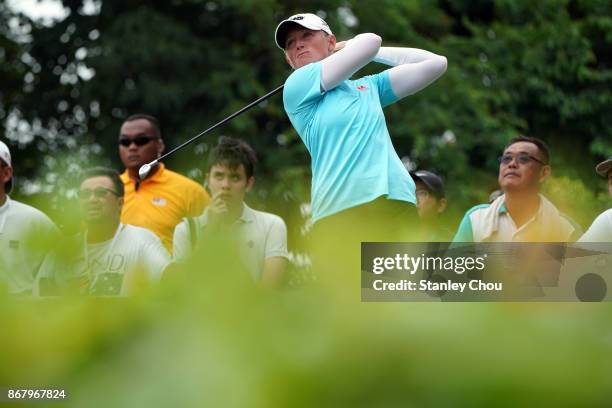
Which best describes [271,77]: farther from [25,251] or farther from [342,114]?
[25,251]

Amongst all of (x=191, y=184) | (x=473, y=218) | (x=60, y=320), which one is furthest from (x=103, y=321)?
(x=191, y=184)

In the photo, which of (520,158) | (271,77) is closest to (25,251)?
(520,158)

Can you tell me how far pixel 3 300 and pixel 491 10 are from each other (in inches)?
731

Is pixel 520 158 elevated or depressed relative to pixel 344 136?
elevated

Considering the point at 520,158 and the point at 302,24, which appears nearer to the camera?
the point at 302,24

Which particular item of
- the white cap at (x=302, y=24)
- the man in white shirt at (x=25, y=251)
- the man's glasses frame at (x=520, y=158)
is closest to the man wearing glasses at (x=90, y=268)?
the man in white shirt at (x=25, y=251)

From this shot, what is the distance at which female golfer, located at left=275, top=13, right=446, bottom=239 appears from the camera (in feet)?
11.9

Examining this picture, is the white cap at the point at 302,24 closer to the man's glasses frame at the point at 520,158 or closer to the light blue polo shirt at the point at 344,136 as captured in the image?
the light blue polo shirt at the point at 344,136

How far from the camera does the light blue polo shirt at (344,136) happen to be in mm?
3668

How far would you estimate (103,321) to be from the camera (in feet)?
2.98

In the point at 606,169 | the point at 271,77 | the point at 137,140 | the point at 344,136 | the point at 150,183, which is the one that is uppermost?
the point at 271,77

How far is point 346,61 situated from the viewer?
12.1 ft

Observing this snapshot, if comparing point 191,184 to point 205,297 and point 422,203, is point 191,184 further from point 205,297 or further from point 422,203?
point 205,297

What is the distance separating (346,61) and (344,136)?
24cm
